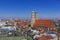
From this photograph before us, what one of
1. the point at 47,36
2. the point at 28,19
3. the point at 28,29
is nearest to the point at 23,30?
the point at 28,29

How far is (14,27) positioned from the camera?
2955 millimetres

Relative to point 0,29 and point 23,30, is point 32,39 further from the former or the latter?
point 0,29

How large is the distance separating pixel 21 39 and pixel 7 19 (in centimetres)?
48

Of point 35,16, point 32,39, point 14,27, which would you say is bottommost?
point 32,39

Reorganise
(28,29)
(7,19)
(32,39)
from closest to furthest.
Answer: (32,39)
(7,19)
(28,29)

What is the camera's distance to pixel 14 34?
2.70m

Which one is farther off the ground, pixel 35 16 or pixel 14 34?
pixel 35 16

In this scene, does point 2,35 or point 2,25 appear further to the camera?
point 2,25

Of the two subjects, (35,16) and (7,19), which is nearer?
(7,19)

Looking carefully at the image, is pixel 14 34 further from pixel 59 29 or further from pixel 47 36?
pixel 59 29

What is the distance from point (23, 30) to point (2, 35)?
0.48 metres

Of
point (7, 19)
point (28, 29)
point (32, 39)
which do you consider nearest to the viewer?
point (32, 39)

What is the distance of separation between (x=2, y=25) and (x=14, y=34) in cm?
37

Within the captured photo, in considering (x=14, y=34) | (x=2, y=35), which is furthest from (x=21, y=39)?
(x=2, y=35)
